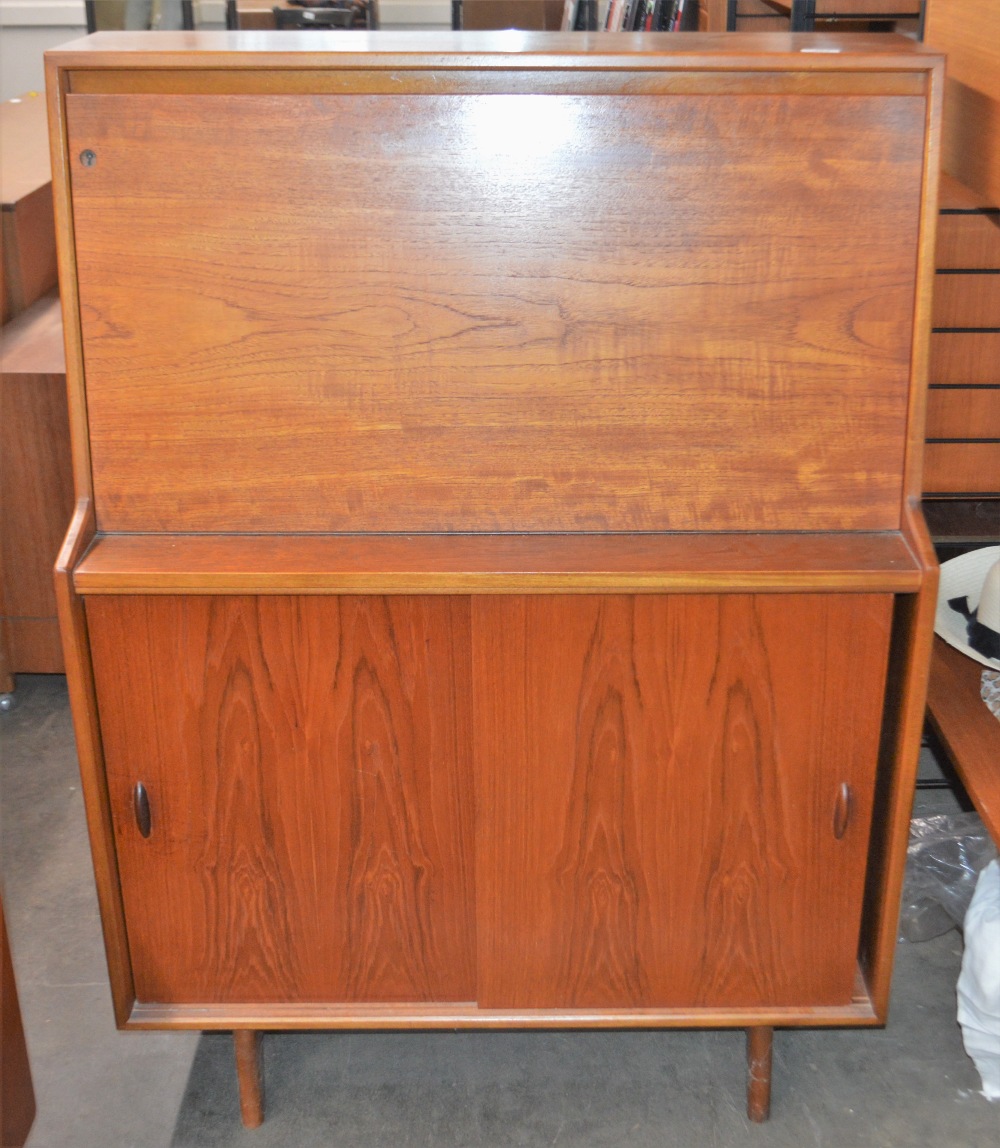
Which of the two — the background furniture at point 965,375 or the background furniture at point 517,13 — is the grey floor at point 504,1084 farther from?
the background furniture at point 517,13

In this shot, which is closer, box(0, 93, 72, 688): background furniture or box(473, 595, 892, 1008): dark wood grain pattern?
box(473, 595, 892, 1008): dark wood grain pattern

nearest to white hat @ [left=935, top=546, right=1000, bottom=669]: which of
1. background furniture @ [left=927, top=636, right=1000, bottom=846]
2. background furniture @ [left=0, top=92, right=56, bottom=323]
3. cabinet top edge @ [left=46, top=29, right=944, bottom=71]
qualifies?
background furniture @ [left=927, top=636, right=1000, bottom=846]

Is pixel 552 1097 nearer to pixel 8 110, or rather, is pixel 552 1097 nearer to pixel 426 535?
pixel 426 535

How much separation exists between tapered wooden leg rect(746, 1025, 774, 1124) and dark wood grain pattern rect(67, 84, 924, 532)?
713 mm

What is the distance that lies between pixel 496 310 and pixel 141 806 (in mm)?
676

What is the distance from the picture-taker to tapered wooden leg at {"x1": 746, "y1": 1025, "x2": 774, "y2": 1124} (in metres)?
1.64

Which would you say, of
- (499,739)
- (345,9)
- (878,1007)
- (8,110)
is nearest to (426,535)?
(499,739)

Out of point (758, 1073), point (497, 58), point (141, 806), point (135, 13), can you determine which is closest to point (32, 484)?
point (141, 806)

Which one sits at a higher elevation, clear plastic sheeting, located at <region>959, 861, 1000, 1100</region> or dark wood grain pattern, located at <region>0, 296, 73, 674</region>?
dark wood grain pattern, located at <region>0, 296, 73, 674</region>

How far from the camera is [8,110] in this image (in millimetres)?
3811

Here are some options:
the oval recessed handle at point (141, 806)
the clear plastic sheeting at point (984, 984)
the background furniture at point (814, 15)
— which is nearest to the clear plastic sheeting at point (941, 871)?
the clear plastic sheeting at point (984, 984)

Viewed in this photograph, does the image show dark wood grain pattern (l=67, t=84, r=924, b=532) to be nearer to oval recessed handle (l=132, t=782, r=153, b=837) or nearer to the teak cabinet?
the teak cabinet

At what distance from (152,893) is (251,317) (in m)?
0.67

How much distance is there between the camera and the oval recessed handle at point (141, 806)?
1.42m
